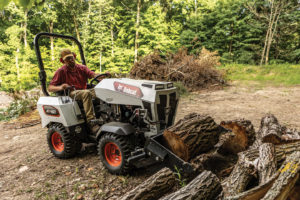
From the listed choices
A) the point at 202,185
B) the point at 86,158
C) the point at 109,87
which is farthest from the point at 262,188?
the point at 86,158

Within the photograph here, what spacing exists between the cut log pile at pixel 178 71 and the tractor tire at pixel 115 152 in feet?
18.8

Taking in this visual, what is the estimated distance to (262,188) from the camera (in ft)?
5.38

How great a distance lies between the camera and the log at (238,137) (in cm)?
297

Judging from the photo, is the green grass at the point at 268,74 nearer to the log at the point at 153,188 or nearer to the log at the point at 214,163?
the log at the point at 214,163

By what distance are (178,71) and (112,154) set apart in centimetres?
657

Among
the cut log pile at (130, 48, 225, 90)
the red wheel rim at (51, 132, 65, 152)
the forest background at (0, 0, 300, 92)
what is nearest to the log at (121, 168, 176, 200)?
the red wheel rim at (51, 132, 65, 152)

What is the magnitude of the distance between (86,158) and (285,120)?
4.67 metres

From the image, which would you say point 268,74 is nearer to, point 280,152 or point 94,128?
point 280,152

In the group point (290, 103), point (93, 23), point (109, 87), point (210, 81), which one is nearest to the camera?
point (109, 87)

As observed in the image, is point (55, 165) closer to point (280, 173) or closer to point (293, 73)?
point (280, 173)

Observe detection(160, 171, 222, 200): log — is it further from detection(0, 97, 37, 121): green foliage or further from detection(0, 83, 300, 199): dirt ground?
detection(0, 97, 37, 121): green foliage

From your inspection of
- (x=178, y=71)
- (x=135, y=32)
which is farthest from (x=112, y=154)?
(x=135, y=32)

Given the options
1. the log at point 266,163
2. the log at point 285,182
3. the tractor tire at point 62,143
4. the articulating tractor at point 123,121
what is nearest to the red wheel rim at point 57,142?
the tractor tire at point 62,143

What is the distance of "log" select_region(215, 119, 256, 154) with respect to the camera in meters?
2.97
